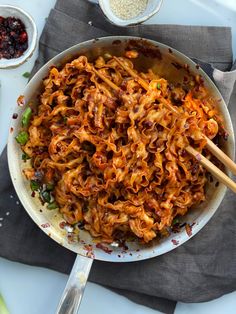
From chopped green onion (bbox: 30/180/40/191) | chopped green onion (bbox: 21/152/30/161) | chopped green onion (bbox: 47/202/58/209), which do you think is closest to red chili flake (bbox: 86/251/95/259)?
chopped green onion (bbox: 47/202/58/209)

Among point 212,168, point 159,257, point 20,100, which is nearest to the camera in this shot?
point 212,168

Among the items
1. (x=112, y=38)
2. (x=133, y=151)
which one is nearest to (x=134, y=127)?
(x=133, y=151)

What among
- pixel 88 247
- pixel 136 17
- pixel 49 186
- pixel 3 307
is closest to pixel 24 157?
pixel 49 186

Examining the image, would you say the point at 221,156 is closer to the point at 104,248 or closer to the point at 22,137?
the point at 104,248

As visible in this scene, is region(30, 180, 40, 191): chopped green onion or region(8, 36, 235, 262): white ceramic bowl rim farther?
region(30, 180, 40, 191): chopped green onion

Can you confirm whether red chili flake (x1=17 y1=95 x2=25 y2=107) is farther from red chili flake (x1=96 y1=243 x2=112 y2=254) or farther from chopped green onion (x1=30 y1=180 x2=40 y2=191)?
red chili flake (x1=96 y1=243 x2=112 y2=254)

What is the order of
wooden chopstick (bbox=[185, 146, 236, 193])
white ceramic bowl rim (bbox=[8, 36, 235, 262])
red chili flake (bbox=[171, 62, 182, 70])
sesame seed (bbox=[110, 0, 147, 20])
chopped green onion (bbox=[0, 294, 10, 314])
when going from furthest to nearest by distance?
chopped green onion (bbox=[0, 294, 10, 314]) < sesame seed (bbox=[110, 0, 147, 20]) < red chili flake (bbox=[171, 62, 182, 70]) < white ceramic bowl rim (bbox=[8, 36, 235, 262]) < wooden chopstick (bbox=[185, 146, 236, 193])
